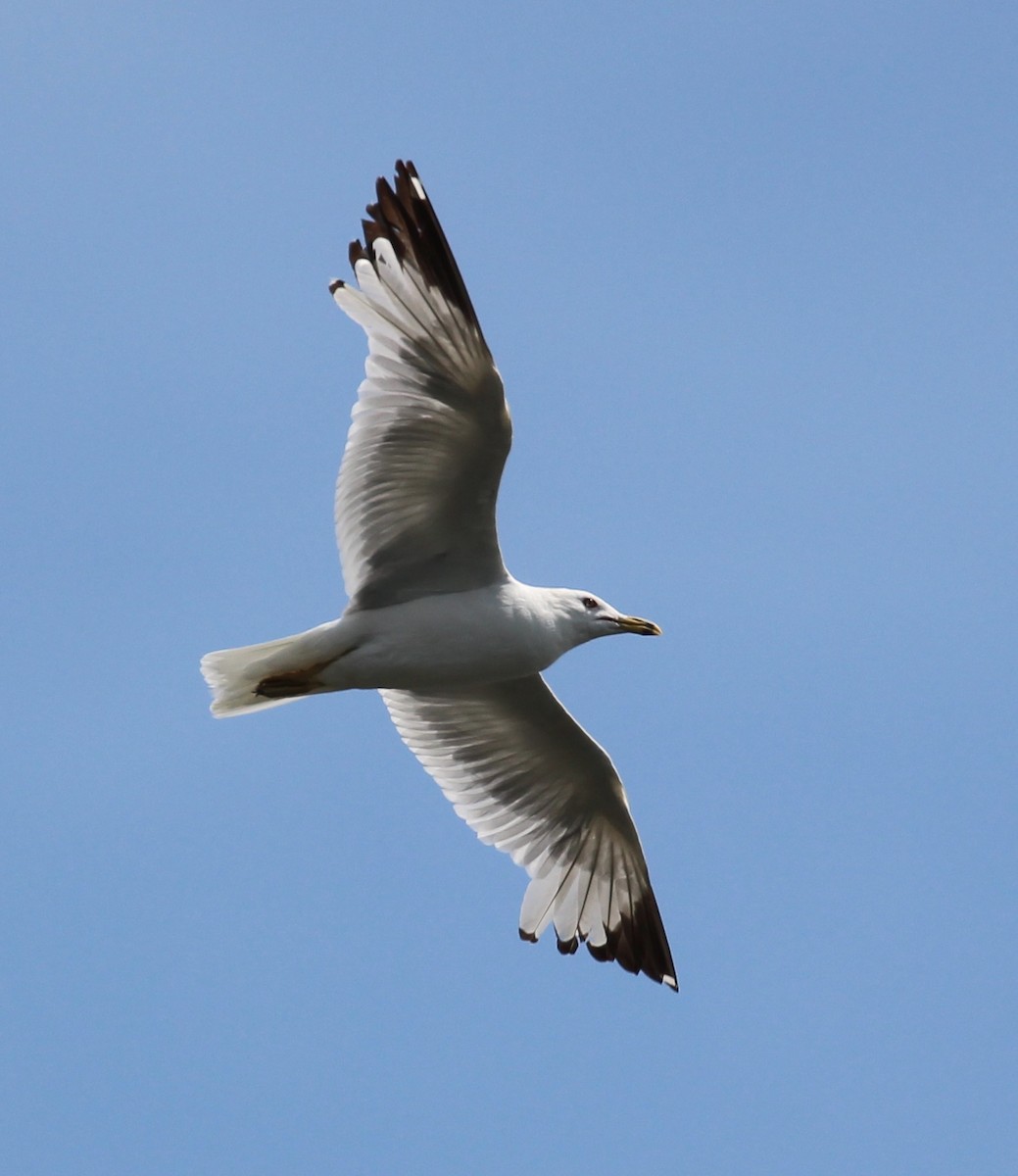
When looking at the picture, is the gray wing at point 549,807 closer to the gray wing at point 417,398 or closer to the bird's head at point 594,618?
the bird's head at point 594,618

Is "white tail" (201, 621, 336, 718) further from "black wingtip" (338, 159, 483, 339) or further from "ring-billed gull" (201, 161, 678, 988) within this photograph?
"black wingtip" (338, 159, 483, 339)

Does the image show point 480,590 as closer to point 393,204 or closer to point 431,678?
point 431,678

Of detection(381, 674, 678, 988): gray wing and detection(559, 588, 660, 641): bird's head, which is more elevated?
detection(559, 588, 660, 641): bird's head

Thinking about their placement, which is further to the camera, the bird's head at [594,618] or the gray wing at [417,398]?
the bird's head at [594,618]

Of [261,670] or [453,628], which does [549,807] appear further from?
[261,670]

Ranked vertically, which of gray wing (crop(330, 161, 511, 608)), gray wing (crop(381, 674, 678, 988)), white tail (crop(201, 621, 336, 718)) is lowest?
gray wing (crop(381, 674, 678, 988))

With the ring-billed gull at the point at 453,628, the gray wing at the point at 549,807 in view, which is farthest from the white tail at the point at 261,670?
the gray wing at the point at 549,807

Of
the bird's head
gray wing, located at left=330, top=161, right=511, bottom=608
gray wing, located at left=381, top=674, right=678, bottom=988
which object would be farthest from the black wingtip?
gray wing, located at left=381, top=674, right=678, bottom=988

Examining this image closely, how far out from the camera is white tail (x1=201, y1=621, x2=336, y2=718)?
35.4ft

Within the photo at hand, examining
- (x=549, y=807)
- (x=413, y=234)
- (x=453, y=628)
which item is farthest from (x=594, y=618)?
(x=413, y=234)

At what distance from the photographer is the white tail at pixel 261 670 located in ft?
35.4

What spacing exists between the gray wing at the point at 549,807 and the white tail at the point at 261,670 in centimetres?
139

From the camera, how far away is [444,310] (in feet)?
33.4

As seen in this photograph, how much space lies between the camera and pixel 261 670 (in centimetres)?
1083
